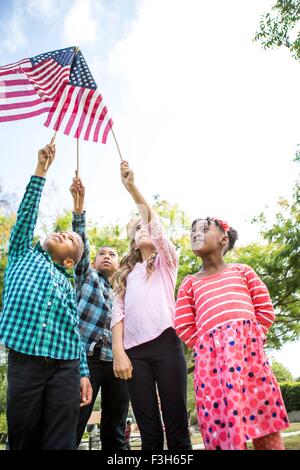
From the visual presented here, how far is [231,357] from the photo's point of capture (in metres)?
2.55

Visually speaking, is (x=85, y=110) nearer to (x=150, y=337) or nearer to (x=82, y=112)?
(x=82, y=112)

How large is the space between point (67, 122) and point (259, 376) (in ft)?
10.5

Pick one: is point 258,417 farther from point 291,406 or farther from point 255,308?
point 291,406

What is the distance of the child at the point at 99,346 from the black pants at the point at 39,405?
0.96 metres

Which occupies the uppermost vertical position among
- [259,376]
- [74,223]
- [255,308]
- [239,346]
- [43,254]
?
[74,223]

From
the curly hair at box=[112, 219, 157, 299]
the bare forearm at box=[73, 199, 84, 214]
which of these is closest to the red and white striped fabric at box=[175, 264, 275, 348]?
the curly hair at box=[112, 219, 157, 299]

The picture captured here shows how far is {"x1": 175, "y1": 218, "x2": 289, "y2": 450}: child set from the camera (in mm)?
2477

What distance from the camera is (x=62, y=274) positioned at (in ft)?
10.0

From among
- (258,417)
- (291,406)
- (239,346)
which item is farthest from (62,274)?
(291,406)

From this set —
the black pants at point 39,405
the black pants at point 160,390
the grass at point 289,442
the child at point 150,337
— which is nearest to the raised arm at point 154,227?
the child at point 150,337

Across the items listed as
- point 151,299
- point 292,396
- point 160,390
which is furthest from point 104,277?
point 292,396

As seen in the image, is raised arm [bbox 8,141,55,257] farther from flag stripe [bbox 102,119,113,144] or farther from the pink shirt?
flag stripe [bbox 102,119,113,144]

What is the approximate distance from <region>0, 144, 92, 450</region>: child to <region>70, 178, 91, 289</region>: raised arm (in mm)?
854

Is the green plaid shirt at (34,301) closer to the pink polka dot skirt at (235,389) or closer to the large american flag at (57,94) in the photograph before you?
the pink polka dot skirt at (235,389)
